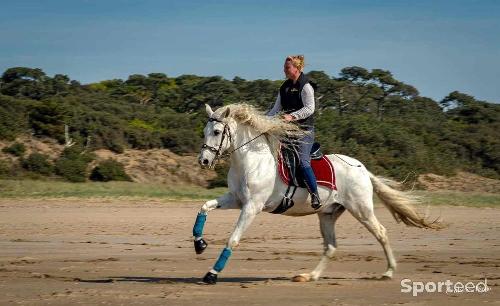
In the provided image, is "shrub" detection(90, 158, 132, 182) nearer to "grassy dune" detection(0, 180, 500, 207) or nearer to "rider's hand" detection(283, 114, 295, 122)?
"grassy dune" detection(0, 180, 500, 207)

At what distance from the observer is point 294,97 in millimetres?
10242

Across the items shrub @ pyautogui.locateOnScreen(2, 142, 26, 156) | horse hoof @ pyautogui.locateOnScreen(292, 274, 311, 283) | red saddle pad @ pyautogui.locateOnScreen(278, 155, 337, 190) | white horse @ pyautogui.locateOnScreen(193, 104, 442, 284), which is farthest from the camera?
shrub @ pyautogui.locateOnScreen(2, 142, 26, 156)

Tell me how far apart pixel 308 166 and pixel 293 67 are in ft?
3.94

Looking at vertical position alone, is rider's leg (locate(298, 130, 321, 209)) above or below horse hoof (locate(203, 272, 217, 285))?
above

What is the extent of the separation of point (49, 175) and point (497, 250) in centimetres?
2010

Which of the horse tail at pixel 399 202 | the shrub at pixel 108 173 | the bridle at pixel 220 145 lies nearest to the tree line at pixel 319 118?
the shrub at pixel 108 173

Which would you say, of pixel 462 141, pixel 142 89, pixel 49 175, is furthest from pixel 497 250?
pixel 142 89

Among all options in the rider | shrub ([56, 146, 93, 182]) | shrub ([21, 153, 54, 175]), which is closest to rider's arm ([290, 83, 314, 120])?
the rider

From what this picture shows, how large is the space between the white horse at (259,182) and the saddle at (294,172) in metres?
0.06

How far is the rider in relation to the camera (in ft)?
32.6

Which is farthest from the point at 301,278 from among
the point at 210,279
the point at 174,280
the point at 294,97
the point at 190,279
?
the point at 294,97

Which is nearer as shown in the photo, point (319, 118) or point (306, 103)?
point (306, 103)

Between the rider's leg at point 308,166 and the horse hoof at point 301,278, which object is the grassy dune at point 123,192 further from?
the horse hoof at point 301,278

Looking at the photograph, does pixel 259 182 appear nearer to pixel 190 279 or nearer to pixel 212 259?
pixel 190 279
